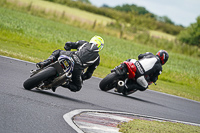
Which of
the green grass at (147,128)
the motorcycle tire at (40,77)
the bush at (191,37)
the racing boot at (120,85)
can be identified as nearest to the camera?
the green grass at (147,128)

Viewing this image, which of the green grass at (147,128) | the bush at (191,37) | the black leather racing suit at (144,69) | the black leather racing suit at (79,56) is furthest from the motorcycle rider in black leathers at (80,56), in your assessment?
the bush at (191,37)

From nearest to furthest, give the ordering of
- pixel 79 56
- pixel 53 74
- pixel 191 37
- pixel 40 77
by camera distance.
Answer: pixel 40 77 < pixel 53 74 < pixel 79 56 < pixel 191 37

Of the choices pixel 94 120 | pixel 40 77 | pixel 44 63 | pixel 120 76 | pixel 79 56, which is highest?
pixel 79 56

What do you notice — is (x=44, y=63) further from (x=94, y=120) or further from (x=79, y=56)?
(x=94, y=120)

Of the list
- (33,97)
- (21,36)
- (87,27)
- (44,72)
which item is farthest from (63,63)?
(87,27)

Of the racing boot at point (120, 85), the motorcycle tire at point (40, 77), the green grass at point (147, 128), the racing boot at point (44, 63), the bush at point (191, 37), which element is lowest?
the bush at point (191, 37)

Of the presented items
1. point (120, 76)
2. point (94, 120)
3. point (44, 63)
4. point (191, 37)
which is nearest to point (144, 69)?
point (120, 76)

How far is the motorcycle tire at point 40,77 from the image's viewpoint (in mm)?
8245

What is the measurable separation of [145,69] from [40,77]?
4383mm

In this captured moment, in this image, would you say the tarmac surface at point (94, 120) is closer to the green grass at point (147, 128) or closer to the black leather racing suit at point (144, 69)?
the green grass at point (147, 128)

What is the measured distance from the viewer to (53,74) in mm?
8438

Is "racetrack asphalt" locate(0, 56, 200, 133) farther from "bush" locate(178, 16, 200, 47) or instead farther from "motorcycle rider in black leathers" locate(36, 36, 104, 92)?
"bush" locate(178, 16, 200, 47)

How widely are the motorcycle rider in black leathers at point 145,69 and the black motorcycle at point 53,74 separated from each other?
3.48 metres

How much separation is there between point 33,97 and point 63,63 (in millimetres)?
1043
